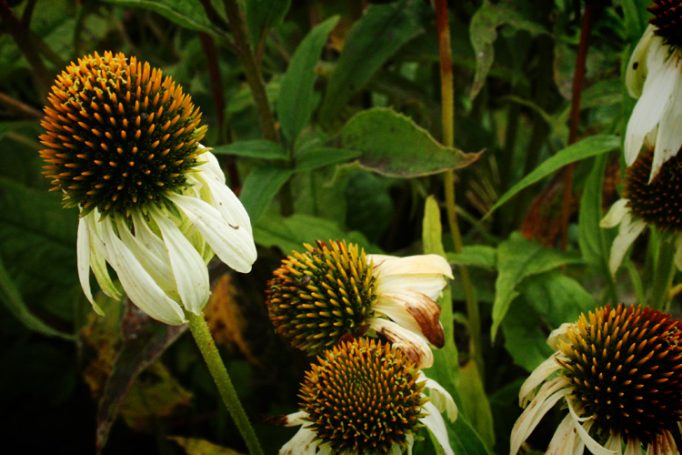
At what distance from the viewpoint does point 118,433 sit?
119cm

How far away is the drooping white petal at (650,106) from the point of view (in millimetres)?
555

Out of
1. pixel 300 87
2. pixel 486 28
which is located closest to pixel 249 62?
pixel 300 87

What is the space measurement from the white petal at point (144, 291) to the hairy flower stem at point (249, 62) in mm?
394

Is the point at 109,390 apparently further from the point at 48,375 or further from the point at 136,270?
the point at 48,375

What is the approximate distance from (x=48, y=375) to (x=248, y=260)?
0.90m

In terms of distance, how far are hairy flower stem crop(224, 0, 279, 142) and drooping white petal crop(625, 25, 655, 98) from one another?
403 mm

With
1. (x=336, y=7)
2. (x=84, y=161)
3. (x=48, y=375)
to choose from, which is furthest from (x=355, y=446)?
(x=336, y=7)

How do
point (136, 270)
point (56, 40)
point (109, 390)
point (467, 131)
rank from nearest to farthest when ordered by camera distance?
1. point (136, 270)
2. point (109, 390)
3. point (467, 131)
4. point (56, 40)

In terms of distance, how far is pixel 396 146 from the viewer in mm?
764

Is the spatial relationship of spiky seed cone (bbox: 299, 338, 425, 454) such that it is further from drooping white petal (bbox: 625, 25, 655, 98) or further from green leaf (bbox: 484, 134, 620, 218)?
drooping white petal (bbox: 625, 25, 655, 98)

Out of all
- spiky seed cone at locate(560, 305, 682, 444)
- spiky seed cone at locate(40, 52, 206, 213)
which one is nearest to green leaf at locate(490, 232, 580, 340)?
spiky seed cone at locate(560, 305, 682, 444)

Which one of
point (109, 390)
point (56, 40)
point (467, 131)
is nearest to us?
point (109, 390)

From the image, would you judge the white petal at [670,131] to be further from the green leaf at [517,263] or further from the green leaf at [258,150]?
the green leaf at [258,150]

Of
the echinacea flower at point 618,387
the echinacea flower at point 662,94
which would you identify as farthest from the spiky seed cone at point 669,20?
the echinacea flower at point 618,387
